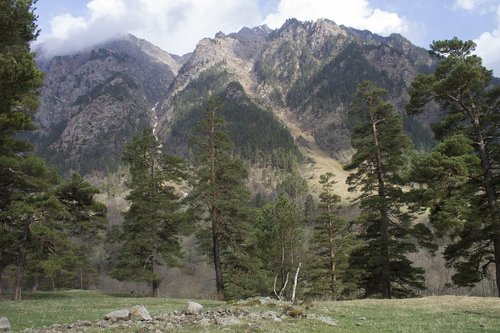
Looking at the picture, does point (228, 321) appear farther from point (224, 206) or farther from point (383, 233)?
point (383, 233)

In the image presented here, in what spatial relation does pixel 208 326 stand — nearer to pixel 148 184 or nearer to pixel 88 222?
pixel 88 222

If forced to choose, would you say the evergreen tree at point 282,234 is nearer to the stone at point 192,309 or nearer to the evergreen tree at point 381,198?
the evergreen tree at point 381,198

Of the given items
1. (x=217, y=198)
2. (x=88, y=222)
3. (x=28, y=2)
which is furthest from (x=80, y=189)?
(x=28, y=2)

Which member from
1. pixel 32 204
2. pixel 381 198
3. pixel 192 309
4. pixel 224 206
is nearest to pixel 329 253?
pixel 381 198

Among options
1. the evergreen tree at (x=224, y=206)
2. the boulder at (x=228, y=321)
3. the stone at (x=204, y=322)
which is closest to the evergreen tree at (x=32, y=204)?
the evergreen tree at (x=224, y=206)

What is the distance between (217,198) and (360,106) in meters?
14.7

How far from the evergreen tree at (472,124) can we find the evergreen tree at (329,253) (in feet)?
46.6

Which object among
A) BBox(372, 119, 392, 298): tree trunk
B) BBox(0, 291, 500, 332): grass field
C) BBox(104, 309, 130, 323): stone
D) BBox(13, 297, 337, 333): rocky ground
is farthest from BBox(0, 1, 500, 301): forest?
BBox(104, 309, 130, 323): stone

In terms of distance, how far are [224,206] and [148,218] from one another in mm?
7768

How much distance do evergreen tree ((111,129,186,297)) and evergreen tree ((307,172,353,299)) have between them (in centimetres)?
1381

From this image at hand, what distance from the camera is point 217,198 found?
36281 millimetres

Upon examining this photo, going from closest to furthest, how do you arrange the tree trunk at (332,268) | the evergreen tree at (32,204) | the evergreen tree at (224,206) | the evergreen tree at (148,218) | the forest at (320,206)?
the evergreen tree at (32,204), the forest at (320,206), the evergreen tree at (224,206), the evergreen tree at (148,218), the tree trunk at (332,268)

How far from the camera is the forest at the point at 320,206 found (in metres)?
25.9

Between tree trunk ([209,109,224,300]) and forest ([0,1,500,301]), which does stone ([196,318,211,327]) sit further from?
tree trunk ([209,109,224,300])
